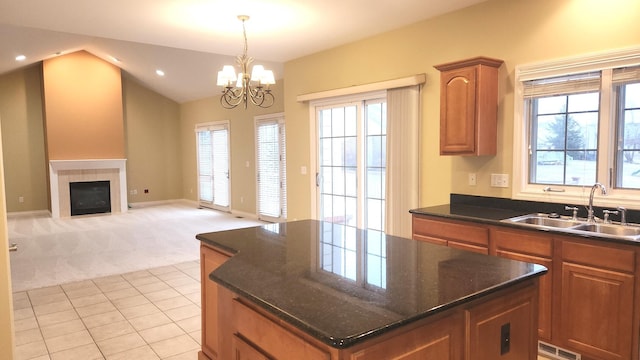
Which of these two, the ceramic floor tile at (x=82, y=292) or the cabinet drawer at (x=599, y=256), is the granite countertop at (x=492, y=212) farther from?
the ceramic floor tile at (x=82, y=292)

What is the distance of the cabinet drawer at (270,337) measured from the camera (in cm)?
132

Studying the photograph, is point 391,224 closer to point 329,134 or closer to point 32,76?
point 329,134

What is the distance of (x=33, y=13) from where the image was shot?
3.81 m

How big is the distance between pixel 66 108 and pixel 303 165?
665 centimetres

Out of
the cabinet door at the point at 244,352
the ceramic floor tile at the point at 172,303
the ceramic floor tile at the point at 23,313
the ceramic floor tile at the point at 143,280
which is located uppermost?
the cabinet door at the point at 244,352

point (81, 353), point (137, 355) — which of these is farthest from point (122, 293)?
point (137, 355)

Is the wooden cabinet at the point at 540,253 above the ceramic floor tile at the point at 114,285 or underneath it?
above

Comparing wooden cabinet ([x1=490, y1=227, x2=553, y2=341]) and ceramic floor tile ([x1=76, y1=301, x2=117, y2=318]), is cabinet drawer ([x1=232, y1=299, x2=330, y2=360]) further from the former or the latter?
ceramic floor tile ([x1=76, y1=301, x2=117, y2=318])

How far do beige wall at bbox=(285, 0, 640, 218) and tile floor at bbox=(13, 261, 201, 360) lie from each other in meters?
2.60

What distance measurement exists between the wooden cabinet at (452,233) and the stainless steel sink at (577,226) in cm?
23

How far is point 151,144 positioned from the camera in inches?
454

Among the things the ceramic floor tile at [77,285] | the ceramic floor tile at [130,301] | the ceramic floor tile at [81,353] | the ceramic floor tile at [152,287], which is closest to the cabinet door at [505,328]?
the ceramic floor tile at [81,353]

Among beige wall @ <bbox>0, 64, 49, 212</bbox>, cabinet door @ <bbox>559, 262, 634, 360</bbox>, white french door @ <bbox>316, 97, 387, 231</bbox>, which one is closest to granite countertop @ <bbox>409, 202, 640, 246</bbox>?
cabinet door @ <bbox>559, 262, 634, 360</bbox>

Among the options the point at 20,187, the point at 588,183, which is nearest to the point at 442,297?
the point at 588,183
